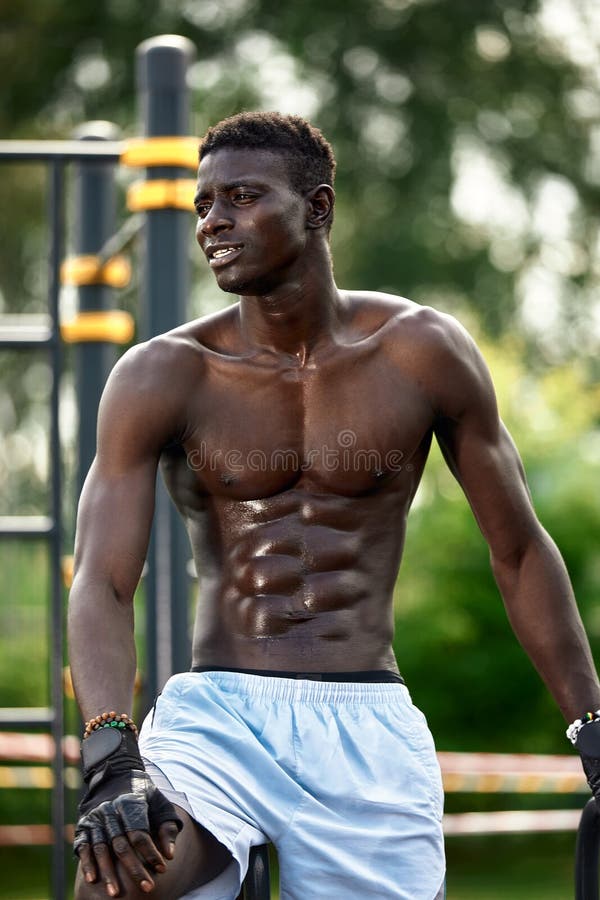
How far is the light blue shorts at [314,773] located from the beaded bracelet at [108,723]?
0.52 feet

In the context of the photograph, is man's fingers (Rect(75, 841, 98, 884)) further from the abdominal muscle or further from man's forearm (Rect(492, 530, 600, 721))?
man's forearm (Rect(492, 530, 600, 721))

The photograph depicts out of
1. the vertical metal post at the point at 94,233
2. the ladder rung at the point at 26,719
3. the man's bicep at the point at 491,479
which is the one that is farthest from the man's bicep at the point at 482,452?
the vertical metal post at the point at 94,233

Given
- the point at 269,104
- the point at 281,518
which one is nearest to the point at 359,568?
the point at 281,518

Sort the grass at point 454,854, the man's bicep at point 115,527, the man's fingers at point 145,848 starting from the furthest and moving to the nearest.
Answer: the grass at point 454,854
the man's bicep at point 115,527
the man's fingers at point 145,848

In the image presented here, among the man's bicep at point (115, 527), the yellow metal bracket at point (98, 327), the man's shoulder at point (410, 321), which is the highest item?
the man's shoulder at point (410, 321)

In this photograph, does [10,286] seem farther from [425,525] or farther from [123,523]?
[123,523]

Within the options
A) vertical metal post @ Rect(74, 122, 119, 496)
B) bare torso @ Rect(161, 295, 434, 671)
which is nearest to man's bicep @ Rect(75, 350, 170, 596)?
bare torso @ Rect(161, 295, 434, 671)

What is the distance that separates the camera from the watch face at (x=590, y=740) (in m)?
2.81

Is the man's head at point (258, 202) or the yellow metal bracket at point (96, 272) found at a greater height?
the man's head at point (258, 202)

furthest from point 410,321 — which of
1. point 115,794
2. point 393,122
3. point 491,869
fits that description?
point 393,122

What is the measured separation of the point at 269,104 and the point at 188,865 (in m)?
15.4

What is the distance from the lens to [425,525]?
8.38 meters

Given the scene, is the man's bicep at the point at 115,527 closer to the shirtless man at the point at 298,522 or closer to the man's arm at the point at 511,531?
the shirtless man at the point at 298,522

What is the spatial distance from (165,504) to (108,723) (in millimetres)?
1955
